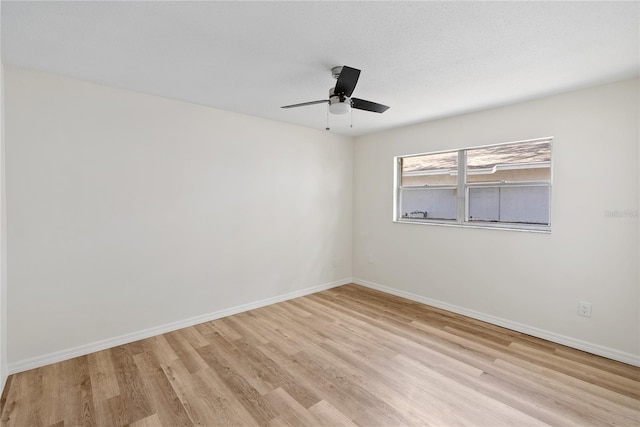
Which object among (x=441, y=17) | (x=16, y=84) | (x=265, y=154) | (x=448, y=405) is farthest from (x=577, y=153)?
(x=16, y=84)

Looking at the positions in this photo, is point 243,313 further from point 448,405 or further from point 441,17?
point 441,17

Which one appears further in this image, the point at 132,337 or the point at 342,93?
the point at 132,337

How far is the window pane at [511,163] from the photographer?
3.07 metres

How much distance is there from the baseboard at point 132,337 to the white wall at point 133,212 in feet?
0.06

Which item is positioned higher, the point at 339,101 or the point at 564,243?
the point at 339,101

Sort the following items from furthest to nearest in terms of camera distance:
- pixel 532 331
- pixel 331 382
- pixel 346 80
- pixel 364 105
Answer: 1. pixel 532 331
2. pixel 364 105
3. pixel 331 382
4. pixel 346 80

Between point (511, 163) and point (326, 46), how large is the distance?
2582 mm

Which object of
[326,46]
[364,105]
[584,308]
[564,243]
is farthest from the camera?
[564,243]

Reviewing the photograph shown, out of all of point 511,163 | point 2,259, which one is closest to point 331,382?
point 2,259

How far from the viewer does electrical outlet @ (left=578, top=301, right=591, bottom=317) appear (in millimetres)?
2725

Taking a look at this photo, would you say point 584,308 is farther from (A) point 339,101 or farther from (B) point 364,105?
(A) point 339,101

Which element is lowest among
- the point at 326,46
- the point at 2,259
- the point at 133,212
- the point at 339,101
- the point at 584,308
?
the point at 584,308

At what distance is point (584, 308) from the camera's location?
2746mm

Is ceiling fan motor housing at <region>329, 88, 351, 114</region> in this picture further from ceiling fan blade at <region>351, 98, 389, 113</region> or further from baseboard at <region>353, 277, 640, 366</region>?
baseboard at <region>353, 277, 640, 366</region>
